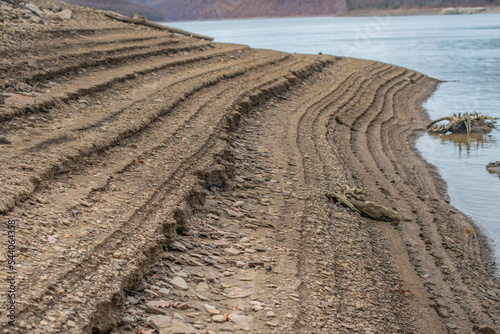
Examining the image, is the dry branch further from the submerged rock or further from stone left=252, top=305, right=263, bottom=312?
stone left=252, top=305, right=263, bottom=312

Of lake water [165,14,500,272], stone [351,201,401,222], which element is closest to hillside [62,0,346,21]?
lake water [165,14,500,272]

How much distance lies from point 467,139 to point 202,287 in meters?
Answer: 11.1

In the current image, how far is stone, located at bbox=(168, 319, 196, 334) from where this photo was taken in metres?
3.26

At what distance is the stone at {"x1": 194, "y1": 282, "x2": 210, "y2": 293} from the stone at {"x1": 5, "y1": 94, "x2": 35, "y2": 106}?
4.04m

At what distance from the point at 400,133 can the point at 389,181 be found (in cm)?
509

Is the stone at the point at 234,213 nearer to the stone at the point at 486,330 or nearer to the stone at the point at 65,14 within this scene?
the stone at the point at 486,330

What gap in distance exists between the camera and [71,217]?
4.07 m

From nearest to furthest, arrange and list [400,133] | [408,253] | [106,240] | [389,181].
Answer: [106,240], [408,253], [389,181], [400,133]

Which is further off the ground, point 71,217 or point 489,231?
point 71,217

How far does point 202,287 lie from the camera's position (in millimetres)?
4000

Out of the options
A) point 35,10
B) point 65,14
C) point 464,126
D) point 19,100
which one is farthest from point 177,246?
point 464,126

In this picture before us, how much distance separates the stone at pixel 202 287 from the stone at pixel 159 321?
1.79 feet

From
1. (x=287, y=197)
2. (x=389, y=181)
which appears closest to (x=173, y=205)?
(x=287, y=197)

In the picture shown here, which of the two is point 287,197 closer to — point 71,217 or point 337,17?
point 71,217
